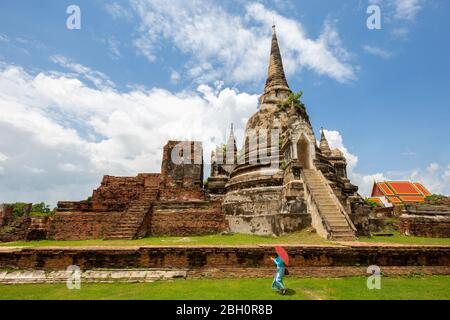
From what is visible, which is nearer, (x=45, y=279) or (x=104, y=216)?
(x=45, y=279)

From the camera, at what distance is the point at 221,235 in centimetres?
1194

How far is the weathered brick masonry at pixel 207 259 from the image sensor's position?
5.78 meters

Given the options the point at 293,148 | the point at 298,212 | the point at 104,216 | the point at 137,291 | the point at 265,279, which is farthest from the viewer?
the point at 293,148

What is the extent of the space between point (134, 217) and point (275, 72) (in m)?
16.9

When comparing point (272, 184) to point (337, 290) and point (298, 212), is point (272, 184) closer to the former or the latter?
point (298, 212)

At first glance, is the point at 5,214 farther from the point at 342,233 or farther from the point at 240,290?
the point at 342,233

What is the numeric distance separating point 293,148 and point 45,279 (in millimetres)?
11923

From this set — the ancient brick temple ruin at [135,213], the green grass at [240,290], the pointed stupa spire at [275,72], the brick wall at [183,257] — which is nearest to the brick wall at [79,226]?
the ancient brick temple ruin at [135,213]

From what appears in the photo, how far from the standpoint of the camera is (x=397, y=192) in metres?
37.2

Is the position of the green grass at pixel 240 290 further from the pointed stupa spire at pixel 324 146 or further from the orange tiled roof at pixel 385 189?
the orange tiled roof at pixel 385 189

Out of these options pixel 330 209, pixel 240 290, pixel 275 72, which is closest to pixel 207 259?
pixel 240 290

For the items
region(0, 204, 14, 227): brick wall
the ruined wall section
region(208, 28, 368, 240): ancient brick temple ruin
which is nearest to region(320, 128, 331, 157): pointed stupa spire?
region(208, 28, 368, 240): ancient brick temple ruin
